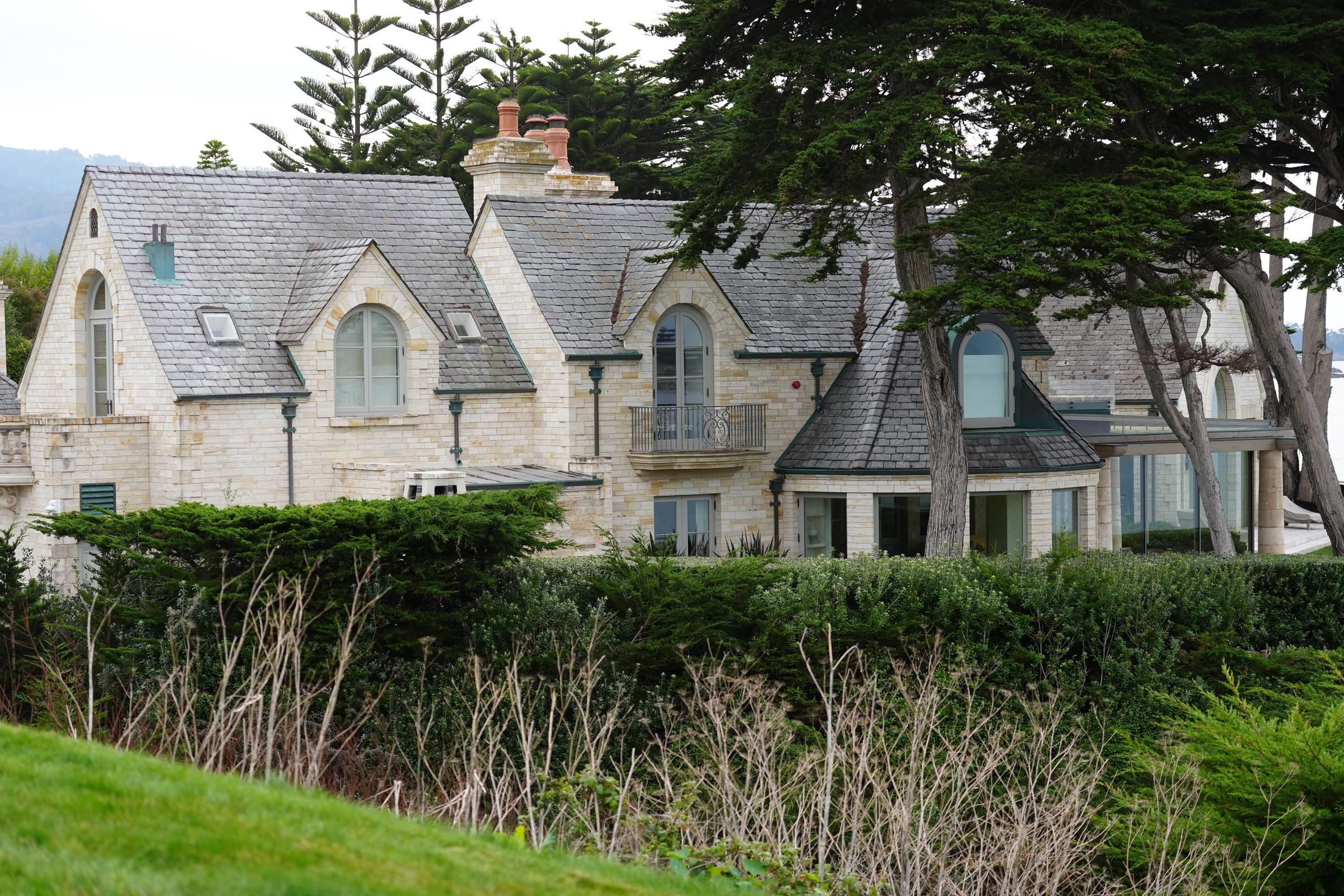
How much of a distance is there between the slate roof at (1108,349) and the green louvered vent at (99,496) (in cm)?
2327

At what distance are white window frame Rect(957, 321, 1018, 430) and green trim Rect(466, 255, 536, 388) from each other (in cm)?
741

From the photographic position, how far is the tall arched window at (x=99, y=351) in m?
26.1

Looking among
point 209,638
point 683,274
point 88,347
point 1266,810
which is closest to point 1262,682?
point 1266,810

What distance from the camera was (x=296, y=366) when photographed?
2480 cm

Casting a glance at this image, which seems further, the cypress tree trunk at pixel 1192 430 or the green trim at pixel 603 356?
the cypress tree trunk at pixel 1192 430

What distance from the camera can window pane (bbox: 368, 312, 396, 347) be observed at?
2558 centimetres

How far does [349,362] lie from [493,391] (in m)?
2.47

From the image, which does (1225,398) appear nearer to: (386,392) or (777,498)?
(777,498)

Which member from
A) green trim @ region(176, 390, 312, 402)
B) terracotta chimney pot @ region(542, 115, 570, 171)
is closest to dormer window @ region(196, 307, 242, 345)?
green trim @ region(176, 390, 312, 402)

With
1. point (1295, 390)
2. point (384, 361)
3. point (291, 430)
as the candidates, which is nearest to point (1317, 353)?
point (1295, 390)

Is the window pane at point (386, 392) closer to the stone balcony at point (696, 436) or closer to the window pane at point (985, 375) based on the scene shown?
the stone balcony at point (696, 436)

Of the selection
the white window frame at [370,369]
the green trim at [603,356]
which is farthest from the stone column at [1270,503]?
the white window frame at [370,369]

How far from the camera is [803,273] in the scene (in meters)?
29.9

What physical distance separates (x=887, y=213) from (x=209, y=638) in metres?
15.7
